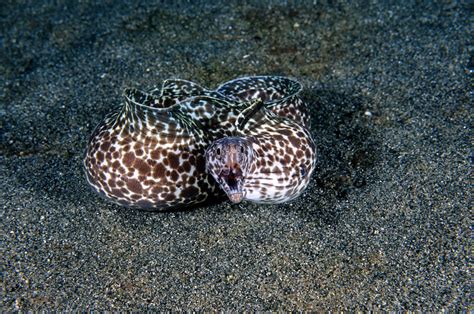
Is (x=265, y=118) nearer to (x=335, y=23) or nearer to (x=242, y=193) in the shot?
(x=242, y=193)

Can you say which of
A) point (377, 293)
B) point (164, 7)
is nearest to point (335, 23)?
point (164, 7)

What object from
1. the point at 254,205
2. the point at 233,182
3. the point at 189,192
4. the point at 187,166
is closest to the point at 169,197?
the point at 189,192

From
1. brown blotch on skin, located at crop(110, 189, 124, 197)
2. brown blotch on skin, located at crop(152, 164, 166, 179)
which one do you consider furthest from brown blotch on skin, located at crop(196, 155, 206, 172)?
brown blotch on skin, located at crop(110, 189, 124, 197)

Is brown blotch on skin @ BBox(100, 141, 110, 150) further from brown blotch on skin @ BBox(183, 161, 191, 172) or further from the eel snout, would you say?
the eel snout

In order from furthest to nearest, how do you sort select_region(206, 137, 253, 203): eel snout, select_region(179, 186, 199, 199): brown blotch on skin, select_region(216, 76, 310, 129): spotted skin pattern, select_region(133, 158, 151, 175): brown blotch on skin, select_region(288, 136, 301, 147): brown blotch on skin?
select_region(216, 76, 310, 129): spotted skin pattern < select_region(288, 136, 301, 147): brown blotch on skin < select_region(179, 186, 199, 199): brown blotch on skin < select_region(133, 158, 151, 175): brown blotch on skin < select_region(206, 137, 253, 203): eel snout

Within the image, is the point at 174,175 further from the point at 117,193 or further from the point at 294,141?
the point at 294,141

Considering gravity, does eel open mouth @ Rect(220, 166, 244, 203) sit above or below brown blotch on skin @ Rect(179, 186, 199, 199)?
above
